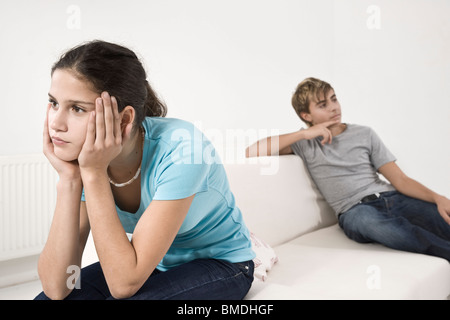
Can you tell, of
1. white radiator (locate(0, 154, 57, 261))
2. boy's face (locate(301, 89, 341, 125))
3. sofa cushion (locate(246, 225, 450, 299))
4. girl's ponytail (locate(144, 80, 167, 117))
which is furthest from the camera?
white radiator (locate(0, 154, 57, 261))

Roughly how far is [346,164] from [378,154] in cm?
19

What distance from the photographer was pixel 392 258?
1.65 m

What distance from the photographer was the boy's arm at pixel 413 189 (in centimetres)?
188

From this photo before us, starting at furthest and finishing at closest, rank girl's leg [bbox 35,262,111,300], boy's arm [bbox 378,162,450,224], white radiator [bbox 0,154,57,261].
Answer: white radiator [bbox 0,154,57,261]
boy's arm [bbox 378,162,450,224]
girl's leg [bbox 35,262,111,300]

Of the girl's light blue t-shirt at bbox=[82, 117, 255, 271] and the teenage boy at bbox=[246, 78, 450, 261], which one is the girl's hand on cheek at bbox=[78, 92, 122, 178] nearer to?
the girl's light blue t-shirt at bbox=[82, 117, 255, 271]

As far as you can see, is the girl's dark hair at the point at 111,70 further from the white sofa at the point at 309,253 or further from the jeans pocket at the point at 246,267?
the white sofa at the point at 309,253

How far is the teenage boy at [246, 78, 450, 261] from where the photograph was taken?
5.86 ft

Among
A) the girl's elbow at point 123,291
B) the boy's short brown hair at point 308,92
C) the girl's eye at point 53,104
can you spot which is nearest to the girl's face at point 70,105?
the girl's eye at point 53,104

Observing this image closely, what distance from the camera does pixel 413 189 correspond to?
6.60ft

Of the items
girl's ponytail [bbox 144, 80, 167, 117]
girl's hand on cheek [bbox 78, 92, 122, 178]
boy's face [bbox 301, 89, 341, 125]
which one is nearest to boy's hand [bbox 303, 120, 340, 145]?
boy's face [bbox 301, 89, 341, 125]

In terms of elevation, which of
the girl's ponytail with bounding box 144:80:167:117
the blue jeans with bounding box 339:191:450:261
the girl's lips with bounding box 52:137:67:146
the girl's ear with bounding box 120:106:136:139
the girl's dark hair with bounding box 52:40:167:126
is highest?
the girl's dark hair with bounding box 52:40:167:126

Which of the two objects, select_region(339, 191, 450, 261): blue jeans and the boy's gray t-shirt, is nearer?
select_region(339, 191, 450, 261): blue jeans

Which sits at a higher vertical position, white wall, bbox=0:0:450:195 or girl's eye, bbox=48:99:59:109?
white wall, bbox=0:0:450:195
